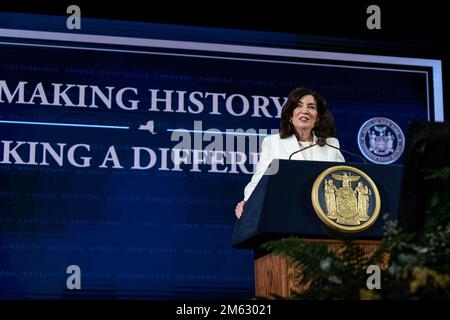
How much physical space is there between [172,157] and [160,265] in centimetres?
74

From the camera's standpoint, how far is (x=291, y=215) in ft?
10.9

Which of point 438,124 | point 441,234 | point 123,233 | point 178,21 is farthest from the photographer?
point 178,21

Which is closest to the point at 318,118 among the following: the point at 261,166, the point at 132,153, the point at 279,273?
the point at 261,166

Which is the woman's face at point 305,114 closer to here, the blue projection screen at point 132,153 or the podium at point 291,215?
the blue projection screen at point 132,153

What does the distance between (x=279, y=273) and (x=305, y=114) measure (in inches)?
75.5

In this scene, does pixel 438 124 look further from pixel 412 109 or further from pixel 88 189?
pixel 412 109

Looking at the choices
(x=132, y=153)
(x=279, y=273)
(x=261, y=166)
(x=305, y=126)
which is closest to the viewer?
(x=279, y=273)

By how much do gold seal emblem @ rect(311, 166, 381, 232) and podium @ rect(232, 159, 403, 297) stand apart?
0.08ft

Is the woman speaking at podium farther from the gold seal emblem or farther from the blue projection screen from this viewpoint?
the gold seal emblem

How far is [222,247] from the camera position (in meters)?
5.70

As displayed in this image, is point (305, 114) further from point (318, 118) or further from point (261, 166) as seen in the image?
point (261, 166)

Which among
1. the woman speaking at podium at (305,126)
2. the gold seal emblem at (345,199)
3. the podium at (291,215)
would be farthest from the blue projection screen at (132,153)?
the gold seal emblem at (345,199)

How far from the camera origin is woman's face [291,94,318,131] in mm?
4977

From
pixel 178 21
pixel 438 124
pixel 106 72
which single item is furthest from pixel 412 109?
pixel 438 124
